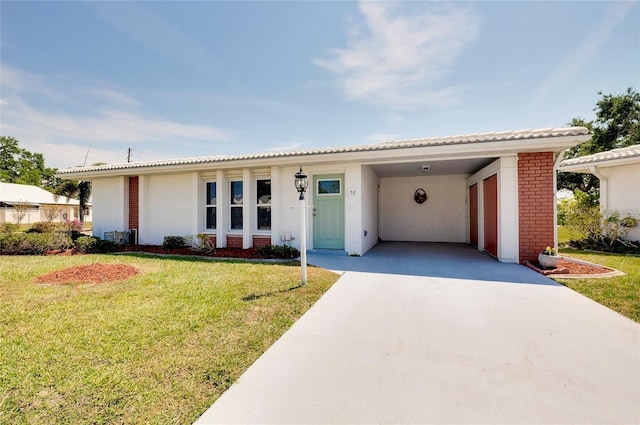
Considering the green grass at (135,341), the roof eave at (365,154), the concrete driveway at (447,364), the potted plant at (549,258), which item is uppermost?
the roof eave at (365,154)

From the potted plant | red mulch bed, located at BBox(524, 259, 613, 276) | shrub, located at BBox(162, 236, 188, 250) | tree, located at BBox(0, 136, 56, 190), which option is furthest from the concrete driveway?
tree, located at BBox(0, 136, 56, 190)

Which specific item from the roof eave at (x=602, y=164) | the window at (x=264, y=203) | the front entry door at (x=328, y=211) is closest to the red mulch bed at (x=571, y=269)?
the front entry door at (x=328, y=211)

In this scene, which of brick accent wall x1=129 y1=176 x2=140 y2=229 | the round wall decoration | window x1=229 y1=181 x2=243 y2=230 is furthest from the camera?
the round wall decoration

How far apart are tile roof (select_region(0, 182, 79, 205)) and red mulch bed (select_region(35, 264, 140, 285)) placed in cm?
2989

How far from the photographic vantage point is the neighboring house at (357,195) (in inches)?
261

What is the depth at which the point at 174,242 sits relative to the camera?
945cm

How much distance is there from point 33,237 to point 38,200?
27.6m

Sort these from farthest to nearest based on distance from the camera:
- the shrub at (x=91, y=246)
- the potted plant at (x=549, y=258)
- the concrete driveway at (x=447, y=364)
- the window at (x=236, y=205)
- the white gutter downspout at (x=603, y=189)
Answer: the white gutter downspout at (x=603, y=189)
the window at (x=236, y=205)
the shrub at (x=91, y=246)
the potted plant at (x=549, y=258)
the concrete driveway at (x=447, y=364)

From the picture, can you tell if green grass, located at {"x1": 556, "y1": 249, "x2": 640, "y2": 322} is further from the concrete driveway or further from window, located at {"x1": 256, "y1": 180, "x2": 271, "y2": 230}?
window, located at {"x1": 256, "y1": 180, "x2": 271, "y2": 230}

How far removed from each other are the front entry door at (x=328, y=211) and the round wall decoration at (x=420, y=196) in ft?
Answer: 16.5

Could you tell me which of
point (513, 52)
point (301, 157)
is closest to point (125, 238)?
point (301, 157)

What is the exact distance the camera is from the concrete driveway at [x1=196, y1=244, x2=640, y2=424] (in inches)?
75.9

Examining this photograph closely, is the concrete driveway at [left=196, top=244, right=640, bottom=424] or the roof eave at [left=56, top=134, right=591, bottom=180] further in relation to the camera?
the roof eave at [left=56, top=134, right=591, bottom=180]

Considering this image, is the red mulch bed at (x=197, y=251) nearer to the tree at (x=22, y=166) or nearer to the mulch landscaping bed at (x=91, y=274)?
the mulch landscaping bed at (x=91, y=274)
